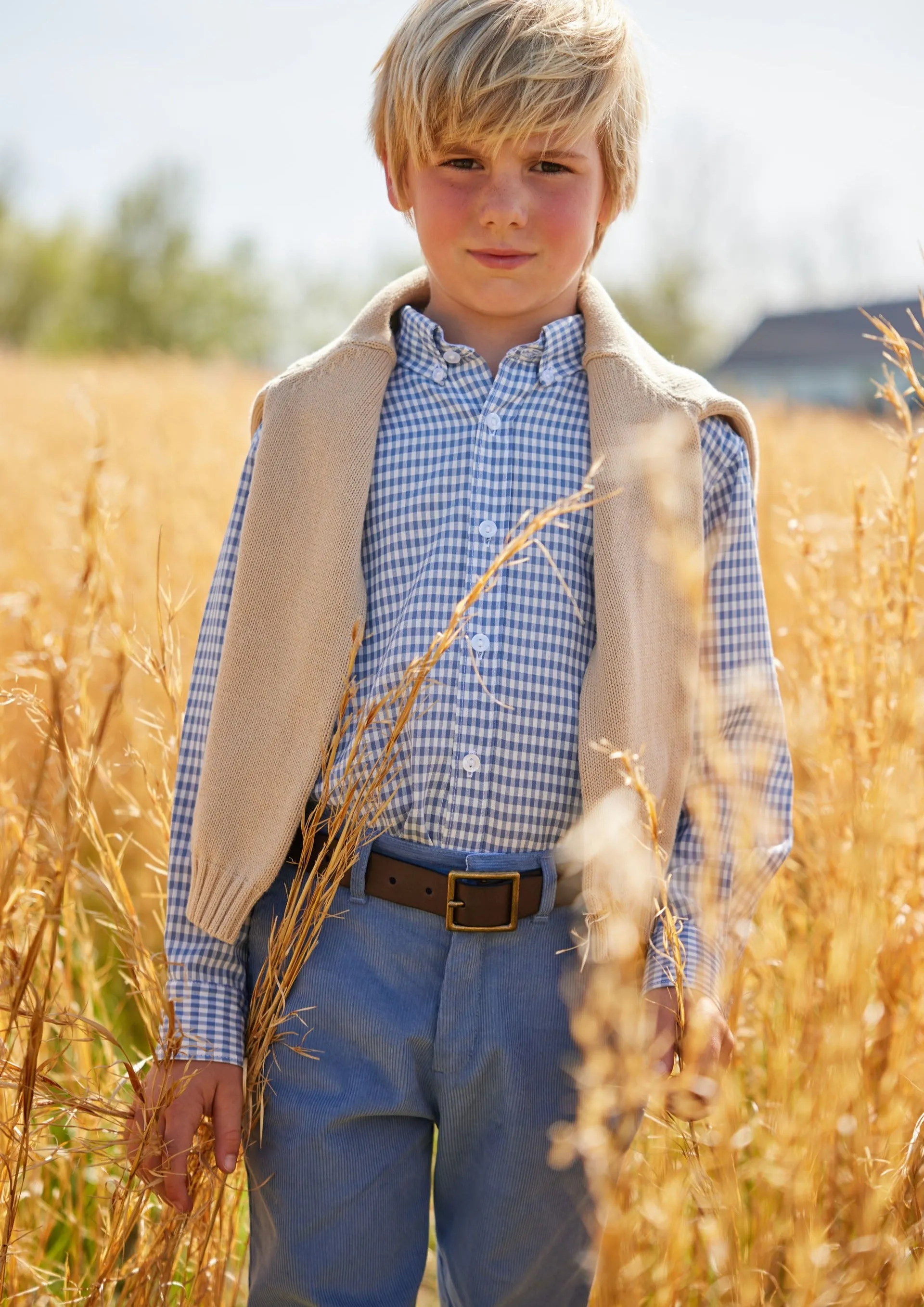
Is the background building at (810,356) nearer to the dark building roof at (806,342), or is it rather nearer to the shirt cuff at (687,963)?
the dark building roof at (806,342)

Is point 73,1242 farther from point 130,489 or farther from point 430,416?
point 130,489

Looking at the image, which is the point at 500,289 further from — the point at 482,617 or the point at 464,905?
the point at 464,905

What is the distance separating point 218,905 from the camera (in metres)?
1.20

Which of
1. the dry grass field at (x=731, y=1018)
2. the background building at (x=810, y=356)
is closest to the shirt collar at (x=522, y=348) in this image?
the dry grass field at (x=731, y=1018)

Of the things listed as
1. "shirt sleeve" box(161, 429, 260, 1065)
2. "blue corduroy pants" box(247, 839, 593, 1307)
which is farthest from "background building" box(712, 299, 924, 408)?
"blue corduroy pants" box(247, 839, 593, 1307)

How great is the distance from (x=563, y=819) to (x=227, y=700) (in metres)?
0.42

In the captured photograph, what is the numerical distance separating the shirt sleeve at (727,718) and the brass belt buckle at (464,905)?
0.52ft

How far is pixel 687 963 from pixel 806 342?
29.8 m

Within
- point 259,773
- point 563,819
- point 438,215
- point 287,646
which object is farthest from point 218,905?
point 438,215

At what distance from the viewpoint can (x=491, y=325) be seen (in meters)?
1.34

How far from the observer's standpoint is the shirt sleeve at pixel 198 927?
47.3 inches

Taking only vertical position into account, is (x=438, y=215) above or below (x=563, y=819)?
above

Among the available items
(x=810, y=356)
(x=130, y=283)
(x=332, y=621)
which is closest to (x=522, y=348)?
(x=332, y=621)

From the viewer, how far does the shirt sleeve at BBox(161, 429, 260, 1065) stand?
1.20m
